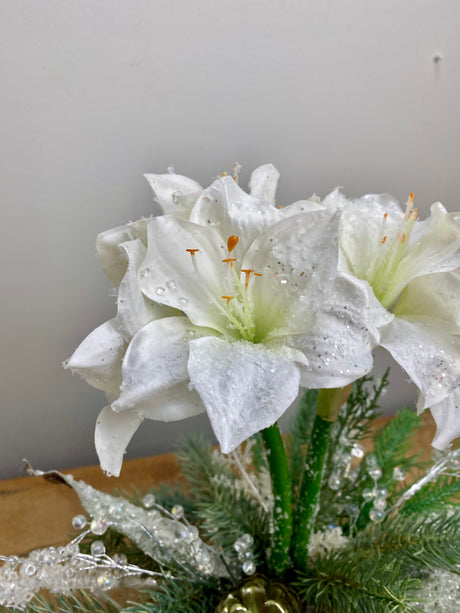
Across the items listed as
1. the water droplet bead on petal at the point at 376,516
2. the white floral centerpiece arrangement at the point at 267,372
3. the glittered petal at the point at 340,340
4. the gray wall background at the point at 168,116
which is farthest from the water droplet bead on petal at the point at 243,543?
the gray wall background at the point at 168,116

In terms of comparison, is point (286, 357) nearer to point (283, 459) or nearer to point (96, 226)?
point (283, 459)

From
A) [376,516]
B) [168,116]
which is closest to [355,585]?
[376,516]

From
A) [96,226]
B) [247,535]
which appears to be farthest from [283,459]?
[96,226]

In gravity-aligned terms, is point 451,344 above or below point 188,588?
above

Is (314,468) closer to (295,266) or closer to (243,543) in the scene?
(243,543)

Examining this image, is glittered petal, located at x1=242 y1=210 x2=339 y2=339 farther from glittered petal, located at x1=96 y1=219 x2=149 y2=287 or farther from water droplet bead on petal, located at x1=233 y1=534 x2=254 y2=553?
water droplet bead on petal, located at x1=233 y1=534 x2=254 y2=553

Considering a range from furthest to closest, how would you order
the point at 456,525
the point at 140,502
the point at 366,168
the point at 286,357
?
1. the point at 366,168
2. the point at 140,502
3. the point at 456,525
4. the point at 286,357

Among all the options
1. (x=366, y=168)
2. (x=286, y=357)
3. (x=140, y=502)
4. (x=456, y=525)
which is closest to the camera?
(x=286, y=357)

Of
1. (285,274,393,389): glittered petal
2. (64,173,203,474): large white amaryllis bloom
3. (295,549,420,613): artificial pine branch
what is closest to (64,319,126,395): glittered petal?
(64,173,203,474): large white amaryllis bloom
